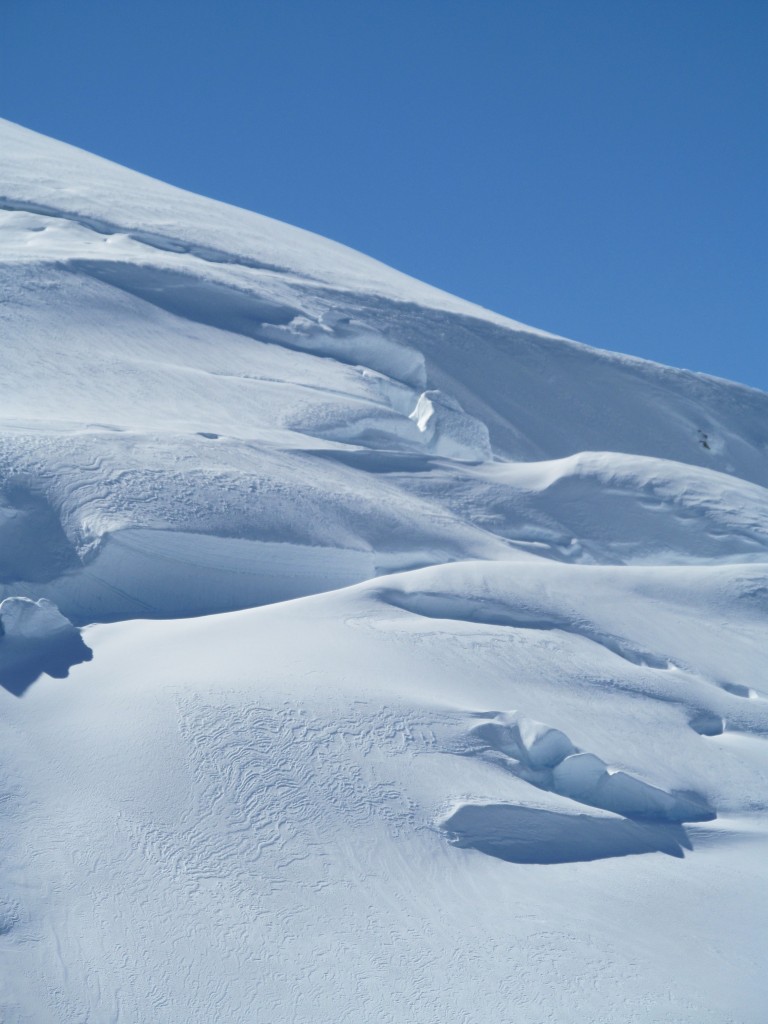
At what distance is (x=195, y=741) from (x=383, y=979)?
1691 millimetres

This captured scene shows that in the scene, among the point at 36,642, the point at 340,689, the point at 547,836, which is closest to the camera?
the point at 547,836

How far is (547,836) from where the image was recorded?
6.13 metres

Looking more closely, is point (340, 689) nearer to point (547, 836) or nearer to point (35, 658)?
point (547, 836)

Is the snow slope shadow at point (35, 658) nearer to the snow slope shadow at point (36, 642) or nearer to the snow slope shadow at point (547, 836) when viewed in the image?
the snow slope shadow at point (36, 642)

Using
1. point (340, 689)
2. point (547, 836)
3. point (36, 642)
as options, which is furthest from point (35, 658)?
point (547, 836)

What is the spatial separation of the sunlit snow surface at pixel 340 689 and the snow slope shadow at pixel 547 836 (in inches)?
0.7

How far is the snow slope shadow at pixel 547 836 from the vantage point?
600 centimetres

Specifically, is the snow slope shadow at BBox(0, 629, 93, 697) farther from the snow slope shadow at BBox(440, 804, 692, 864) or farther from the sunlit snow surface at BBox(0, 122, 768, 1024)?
the snow slope shadow at BBox(440, 804, 692, 864)

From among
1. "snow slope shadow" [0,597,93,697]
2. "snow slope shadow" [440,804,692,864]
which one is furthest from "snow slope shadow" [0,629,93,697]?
"snow slope shadow" [440,804,692,864]

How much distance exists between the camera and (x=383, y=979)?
505cm

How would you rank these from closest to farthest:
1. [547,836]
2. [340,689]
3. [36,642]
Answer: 1. [547,836]
2. [340,689]
3. [36,642]

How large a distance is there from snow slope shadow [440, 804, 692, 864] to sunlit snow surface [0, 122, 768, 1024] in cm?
2

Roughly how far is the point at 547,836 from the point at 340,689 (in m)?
1.44

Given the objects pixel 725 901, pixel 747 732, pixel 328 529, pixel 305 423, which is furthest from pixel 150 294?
pixel 725 901
